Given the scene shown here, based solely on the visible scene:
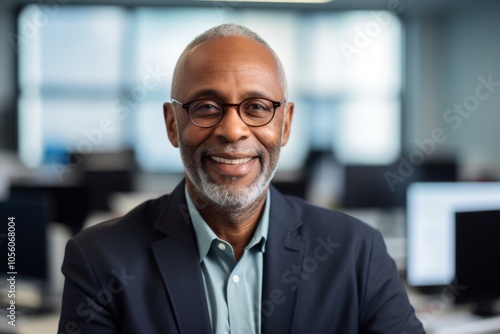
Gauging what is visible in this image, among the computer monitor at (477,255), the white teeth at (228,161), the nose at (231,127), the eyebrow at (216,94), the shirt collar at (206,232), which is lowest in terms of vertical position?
the computer monitor at (477,255)

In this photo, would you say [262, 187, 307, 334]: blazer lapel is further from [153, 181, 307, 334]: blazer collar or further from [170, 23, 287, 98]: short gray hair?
[170, 23, 287, 98]: short gray hair

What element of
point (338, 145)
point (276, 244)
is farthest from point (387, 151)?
point (276, 244)

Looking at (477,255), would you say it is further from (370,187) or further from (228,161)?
(370,187)

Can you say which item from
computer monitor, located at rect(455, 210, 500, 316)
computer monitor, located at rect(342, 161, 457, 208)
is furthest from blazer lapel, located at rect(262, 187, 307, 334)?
computer monitor, located at rect(342, 161, 457, 208)

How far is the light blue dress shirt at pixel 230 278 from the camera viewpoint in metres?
1.25

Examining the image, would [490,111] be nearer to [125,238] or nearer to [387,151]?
[387,151]

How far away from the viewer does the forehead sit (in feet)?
3.93

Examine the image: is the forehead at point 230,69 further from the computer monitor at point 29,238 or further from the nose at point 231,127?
the computer monitor at point 29,238

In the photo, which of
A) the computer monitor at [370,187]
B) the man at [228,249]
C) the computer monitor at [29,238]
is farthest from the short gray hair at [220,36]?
the computer monitor at [370,187]

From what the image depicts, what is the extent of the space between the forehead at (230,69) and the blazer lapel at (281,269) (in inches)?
11.1

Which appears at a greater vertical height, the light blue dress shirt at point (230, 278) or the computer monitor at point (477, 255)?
the light blue dress shirt at point (230, 278)

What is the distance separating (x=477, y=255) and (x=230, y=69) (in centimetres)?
128

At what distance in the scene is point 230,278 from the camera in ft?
4.11

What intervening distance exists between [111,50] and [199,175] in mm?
5562
